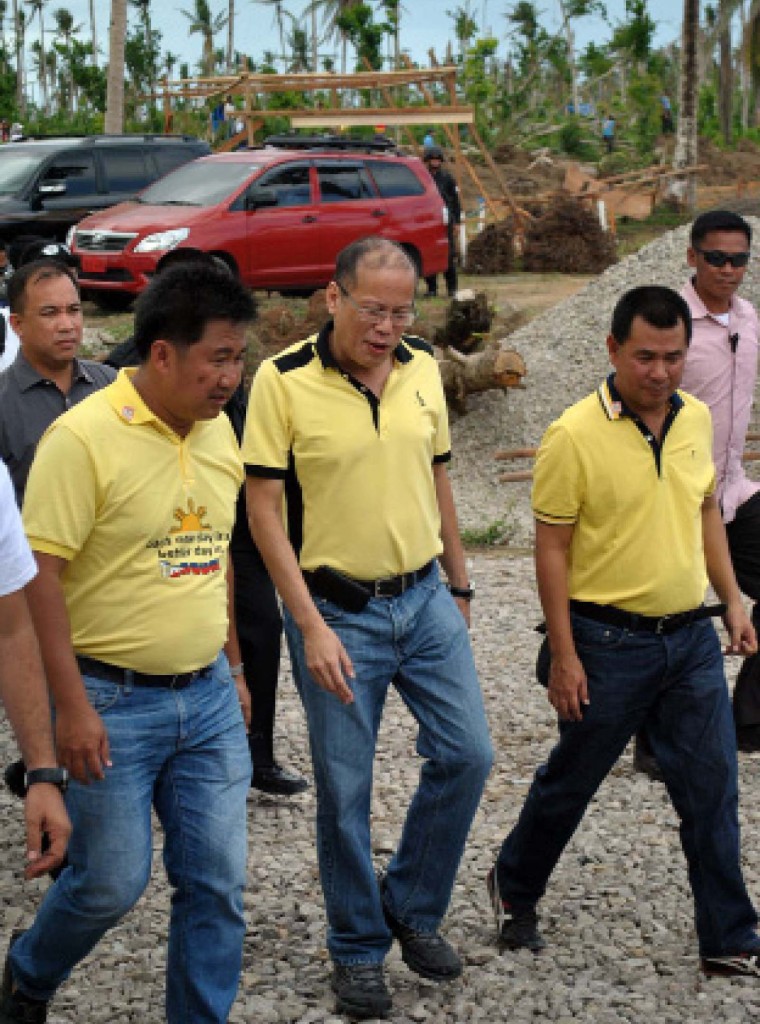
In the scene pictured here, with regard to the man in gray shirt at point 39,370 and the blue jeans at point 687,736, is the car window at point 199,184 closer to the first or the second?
the man in gray shirt at point 39,370

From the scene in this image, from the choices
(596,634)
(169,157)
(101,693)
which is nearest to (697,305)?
(596,634)

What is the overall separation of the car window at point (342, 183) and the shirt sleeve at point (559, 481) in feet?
48.4

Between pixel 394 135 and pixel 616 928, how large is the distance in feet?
153

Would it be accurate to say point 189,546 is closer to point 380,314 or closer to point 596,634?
point 380,314

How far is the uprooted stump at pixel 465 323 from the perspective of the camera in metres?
13.8

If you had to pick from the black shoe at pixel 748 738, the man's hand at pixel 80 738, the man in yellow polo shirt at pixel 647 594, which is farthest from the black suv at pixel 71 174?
the man's hand at pixel 80 738

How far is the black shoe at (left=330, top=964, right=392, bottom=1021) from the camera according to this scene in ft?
13.8

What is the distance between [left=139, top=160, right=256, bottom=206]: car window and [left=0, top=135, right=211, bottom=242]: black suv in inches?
54.2

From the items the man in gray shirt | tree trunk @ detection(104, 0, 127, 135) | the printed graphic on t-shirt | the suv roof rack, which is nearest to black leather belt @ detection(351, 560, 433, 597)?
the printed graphic on t-shirt

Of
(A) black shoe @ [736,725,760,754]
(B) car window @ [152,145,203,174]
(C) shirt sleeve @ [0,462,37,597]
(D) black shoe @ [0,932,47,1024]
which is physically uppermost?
(B) car window @ [152,145,203,174]

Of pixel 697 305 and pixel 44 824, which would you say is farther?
pixel 697 305

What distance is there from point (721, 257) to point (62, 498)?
295 centimetres

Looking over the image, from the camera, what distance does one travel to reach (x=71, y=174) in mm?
20188

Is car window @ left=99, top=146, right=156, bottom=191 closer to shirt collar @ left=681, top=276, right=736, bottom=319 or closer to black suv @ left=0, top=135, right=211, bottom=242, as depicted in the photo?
black suv @ left=0, top=135, right=211, bottom=242
